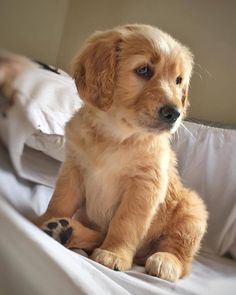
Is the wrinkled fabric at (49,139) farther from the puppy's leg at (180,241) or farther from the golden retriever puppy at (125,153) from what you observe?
the puppy's leg at (180,241)

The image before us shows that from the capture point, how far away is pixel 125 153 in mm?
1108

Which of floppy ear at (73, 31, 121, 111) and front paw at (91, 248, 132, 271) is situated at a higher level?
floppy ear at (73, 31, 121, 111)

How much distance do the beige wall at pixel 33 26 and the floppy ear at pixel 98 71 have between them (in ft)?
1.66

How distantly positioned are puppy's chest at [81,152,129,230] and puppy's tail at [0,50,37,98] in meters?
0.68

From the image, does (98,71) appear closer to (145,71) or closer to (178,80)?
(145,71)

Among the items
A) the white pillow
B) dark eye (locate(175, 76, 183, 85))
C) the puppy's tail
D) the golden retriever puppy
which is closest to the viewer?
the puppy's tail

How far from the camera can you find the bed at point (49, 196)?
644 millimetres

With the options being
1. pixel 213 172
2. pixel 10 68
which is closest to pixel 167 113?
pixel 10 68

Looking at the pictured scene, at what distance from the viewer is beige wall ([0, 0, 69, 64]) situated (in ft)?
1.36

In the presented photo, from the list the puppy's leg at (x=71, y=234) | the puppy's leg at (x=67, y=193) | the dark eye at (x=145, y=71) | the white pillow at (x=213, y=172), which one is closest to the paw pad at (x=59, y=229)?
the puppy's leg at (x=71, y=234)

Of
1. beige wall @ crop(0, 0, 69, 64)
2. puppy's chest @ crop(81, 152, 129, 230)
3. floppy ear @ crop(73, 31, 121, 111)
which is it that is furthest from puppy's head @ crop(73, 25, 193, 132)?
beige wall @ crop(0, 0, 69, 64)

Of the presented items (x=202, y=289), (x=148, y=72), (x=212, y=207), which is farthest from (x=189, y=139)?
(x=202, y=289)

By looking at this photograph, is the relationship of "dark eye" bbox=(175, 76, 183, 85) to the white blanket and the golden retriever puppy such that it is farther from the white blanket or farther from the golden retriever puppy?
the white blanket

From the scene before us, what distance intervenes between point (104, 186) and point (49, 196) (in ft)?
1.07
